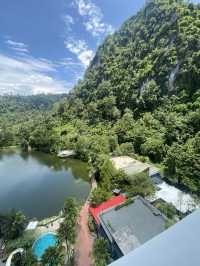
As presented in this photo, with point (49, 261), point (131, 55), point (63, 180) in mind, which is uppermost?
point (131, 55)

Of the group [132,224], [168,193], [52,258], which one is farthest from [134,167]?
[52,258]

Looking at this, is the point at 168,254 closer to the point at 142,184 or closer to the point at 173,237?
the point at 173,237

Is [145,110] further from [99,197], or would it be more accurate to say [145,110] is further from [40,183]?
[99,197]

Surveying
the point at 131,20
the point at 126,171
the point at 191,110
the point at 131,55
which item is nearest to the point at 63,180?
the point at 126,171

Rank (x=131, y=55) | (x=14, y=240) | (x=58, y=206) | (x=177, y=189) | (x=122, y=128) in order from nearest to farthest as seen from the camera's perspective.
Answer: (x=14, y=240) → (x=177, y=189) → (x=58, y=206) → (x=122, y=128) → (x=131, y=55)

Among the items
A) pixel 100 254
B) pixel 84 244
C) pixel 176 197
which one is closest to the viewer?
pixel 100 254

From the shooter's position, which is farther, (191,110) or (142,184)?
(191,110)

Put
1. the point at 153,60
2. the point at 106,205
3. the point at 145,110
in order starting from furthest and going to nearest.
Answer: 1. the point at 153,60
2. the point at 145,110
3. the point at 106,205
